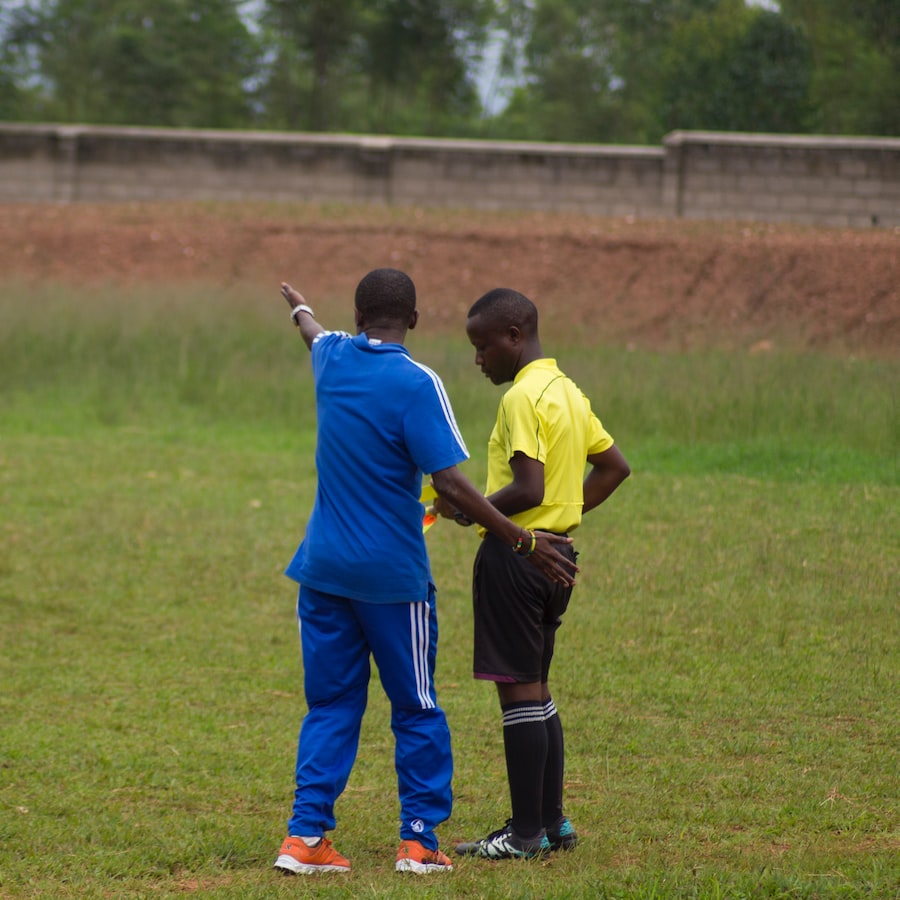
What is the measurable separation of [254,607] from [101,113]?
34.0 meters

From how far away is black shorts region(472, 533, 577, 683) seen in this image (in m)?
4.03

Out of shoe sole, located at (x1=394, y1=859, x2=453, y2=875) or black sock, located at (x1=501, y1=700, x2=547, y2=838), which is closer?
shoe sole, located at (x1=394, y1=859, x2=453, y2=875)

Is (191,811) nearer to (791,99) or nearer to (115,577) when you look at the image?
(115,577)

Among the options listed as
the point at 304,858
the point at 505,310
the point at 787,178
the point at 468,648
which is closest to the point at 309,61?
the point at 787,178

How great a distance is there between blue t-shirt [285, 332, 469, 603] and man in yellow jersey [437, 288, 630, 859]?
0.21m

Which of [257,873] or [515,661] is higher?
[515,661]

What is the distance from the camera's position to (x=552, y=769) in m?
4.24

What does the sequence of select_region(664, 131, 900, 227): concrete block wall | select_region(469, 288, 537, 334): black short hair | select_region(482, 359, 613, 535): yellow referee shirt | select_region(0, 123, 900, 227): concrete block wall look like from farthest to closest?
select_region(0, 123, 900, 227): concrete block wall, select_region(664, 131, 900, 227): concrete block wall, select_region(469, 288, 537, 334): black short hair, select_region(482, 359, 613, 535): yellow referee shirt

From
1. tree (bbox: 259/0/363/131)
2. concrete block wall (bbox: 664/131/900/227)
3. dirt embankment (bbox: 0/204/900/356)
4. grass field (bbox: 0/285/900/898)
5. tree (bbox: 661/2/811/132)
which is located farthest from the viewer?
tree (bbox: 259/0/363/131)

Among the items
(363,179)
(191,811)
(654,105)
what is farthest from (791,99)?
(191,811)

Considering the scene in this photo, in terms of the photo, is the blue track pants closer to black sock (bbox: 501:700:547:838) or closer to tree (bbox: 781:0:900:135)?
black sock (bbox: 501:700:547:838)

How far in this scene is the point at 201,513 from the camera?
9914 millimetres

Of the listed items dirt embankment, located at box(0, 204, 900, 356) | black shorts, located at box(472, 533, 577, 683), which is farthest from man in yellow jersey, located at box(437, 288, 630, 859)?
dirt embankment, located at box(0, 204, 900, 356)

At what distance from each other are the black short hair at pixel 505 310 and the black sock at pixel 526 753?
117cm
